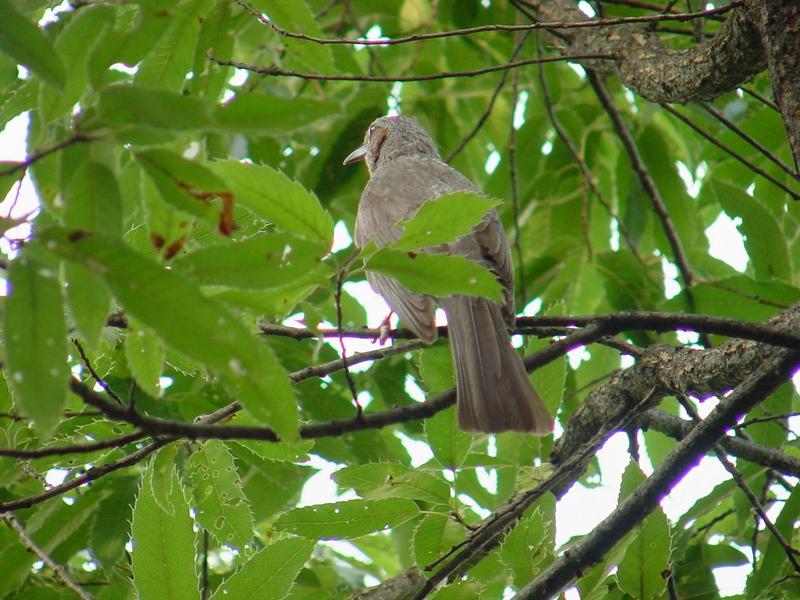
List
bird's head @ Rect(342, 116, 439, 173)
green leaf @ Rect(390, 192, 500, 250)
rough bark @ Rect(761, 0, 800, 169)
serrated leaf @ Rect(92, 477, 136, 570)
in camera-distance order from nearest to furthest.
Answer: green leaf @ Rect(390, 192, 500, 250) < rough bark @ Rect(761, 0, 800, 169) < serrated leaf @ Rect(92, 477, 136, 570) < bird's head @ Rect(342, 116, 439, 173)

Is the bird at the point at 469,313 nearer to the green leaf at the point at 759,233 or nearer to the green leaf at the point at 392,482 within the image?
the green leaf at the point at 392,482

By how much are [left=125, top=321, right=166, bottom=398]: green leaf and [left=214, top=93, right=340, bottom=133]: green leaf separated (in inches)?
20.3

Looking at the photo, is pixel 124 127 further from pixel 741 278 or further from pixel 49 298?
pixel 741 278

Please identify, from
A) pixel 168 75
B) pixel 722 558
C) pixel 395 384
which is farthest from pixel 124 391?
pixel 722 558

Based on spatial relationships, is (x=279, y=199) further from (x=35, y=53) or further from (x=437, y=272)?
(x=35, y=53)

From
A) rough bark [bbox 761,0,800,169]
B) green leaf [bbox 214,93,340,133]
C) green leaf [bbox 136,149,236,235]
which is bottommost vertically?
green leaf [bbox 136,149,236,235]

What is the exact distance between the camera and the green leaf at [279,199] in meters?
1.95

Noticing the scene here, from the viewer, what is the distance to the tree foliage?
1.48 metres

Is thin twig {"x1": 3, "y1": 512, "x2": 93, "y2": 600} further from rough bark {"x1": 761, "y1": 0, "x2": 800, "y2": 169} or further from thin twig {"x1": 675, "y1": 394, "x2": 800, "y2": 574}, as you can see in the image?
rough bark {"x1": 761, "y1": 0, "x2": 800, "y2": 169}

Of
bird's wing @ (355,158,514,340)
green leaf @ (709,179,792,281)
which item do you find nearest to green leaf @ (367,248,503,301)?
bird's wing @ (355,158,514,340)

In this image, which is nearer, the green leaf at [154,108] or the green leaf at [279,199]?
the green leaf at [154,108]

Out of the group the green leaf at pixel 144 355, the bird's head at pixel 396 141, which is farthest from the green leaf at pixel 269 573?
the bird's head at pixel 396 141

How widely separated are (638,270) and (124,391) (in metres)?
2.49

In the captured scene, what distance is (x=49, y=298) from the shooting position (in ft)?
4.67
